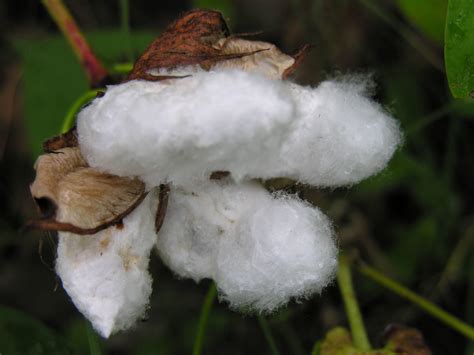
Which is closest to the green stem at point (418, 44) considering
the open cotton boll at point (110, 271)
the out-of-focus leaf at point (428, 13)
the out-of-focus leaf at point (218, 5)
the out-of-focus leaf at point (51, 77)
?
the out-of-focus leaf at point (428, 13)

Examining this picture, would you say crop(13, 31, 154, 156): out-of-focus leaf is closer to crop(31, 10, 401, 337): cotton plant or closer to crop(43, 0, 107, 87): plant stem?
crop(43, 0, 107, 87): plant stem

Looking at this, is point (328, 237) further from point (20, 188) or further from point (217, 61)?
point (20, 188)

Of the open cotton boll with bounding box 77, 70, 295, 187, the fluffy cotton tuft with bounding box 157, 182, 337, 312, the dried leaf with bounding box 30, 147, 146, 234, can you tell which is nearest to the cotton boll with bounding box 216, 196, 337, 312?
the fluffy cotton tuft with bounding box 157, 182, 337, 312

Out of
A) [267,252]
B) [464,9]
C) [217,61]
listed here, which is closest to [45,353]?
[267,252]

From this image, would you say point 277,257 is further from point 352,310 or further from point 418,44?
point 418,44

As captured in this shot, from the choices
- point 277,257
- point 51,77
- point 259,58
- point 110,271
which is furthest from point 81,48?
point 277,257

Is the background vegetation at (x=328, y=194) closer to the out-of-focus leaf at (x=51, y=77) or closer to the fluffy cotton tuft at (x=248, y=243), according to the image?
the out-of-focus leaf at (x=51, y=77)
